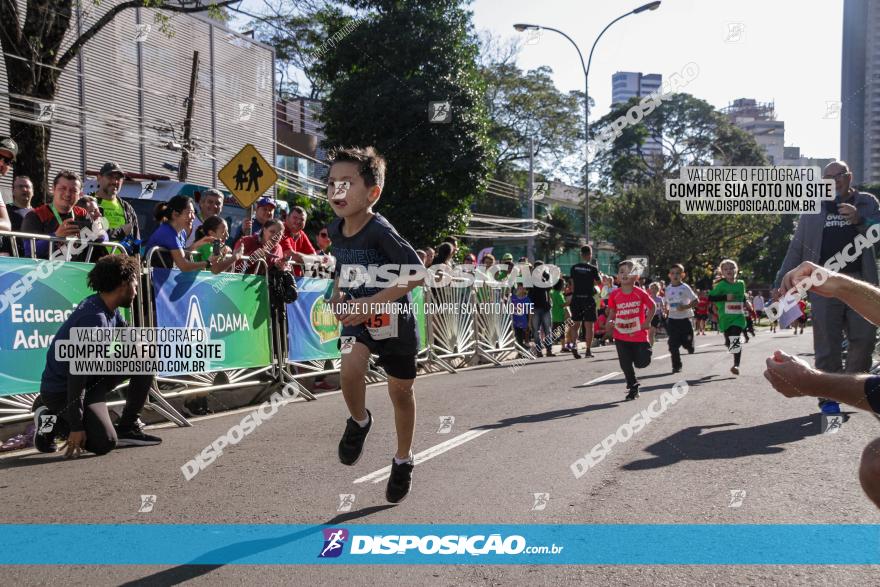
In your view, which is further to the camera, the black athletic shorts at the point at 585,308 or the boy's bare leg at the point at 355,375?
the black athletic shorts at the point at 585,308

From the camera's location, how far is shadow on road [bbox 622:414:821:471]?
6056 millimetres

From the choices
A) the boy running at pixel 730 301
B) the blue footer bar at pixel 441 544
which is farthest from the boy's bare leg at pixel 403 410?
the boy running at pixel 730 301

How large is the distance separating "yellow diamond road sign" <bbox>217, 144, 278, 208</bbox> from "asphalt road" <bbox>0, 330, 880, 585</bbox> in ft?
13.3

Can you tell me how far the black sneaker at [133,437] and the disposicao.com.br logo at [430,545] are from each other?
345cm

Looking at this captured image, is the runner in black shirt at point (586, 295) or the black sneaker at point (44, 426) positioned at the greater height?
the runner in black shirt at point (586, 295)

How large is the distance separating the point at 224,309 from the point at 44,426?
300 cm

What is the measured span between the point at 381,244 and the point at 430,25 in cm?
2087

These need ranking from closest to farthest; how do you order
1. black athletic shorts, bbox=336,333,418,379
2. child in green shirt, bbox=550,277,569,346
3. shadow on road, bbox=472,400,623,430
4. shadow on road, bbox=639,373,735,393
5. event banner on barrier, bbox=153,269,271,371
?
1. black athletic shorts, bbox=336,333,418,379
2. shadow on road, bbox=472,400,623,430
3. event banner on barrier, bbox=153,269,271,371
4. shadow on road, bbox=639,373,735,393
5. child in green shirt, bbox=550,277,569,346

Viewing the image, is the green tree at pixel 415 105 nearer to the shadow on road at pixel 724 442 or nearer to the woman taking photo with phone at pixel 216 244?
the woman taking photo with phone at pixel 216 244

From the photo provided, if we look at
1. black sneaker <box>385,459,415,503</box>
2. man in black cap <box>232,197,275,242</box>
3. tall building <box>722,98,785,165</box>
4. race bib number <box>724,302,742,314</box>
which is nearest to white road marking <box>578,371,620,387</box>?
race bib number <box>724,302,742,314</box>

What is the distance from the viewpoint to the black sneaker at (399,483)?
4609mm

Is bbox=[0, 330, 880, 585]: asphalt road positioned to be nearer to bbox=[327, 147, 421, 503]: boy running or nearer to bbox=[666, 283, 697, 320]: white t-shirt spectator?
bbox=[327, 147, 421, 503]: boy running

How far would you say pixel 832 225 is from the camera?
7.96 metres

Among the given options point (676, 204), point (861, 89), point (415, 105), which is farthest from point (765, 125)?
point (861, 89)
